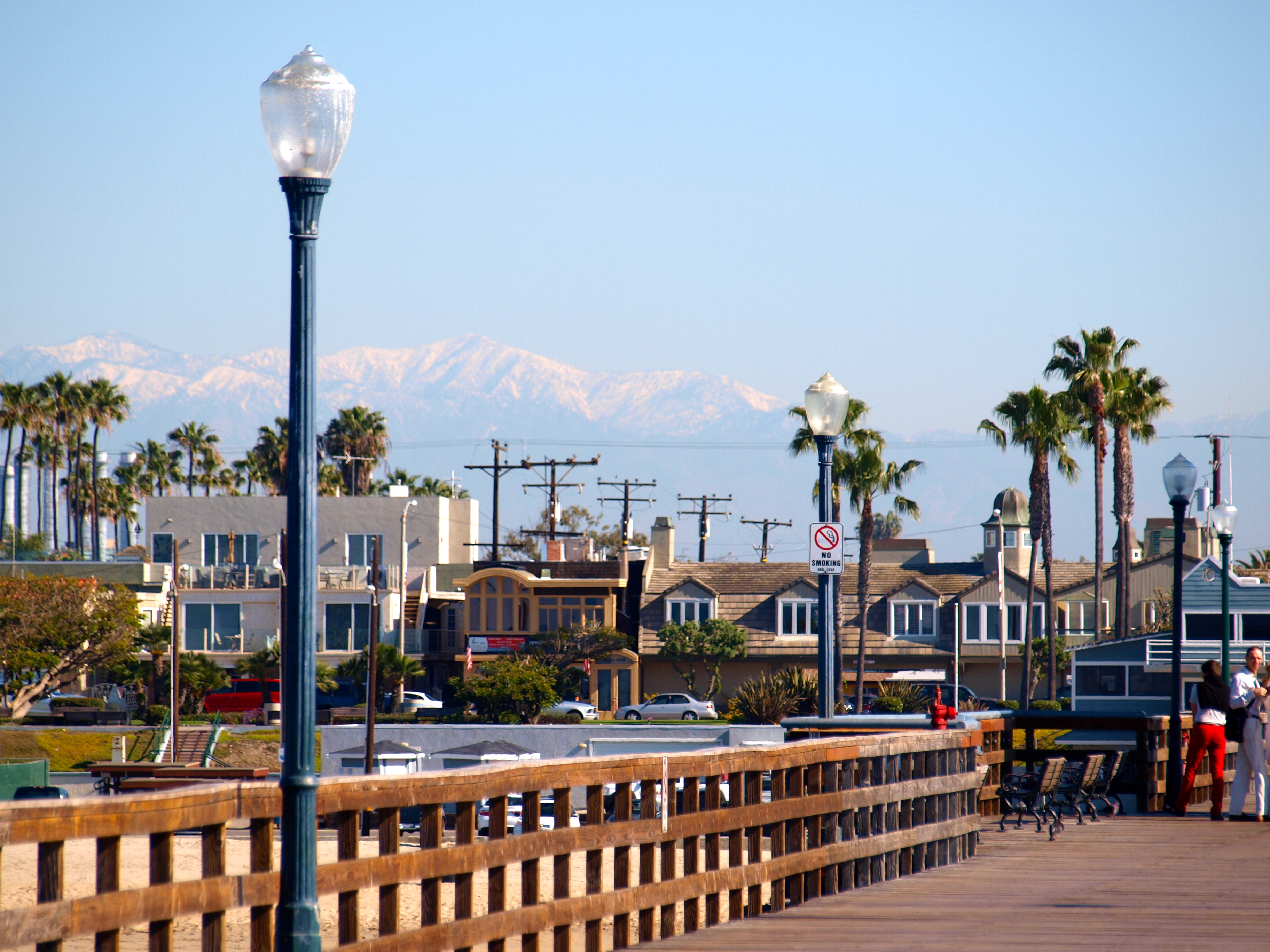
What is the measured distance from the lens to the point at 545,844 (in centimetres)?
720

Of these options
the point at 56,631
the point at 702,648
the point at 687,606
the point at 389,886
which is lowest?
the point at 702,648

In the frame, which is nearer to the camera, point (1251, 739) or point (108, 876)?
point (108, 876)

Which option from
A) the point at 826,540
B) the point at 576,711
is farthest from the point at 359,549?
the point at 826,540

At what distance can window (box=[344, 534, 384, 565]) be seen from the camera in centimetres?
6956

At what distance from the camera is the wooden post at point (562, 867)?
731 centimetres

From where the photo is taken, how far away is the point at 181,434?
364 feet

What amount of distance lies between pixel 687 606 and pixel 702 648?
3.01m

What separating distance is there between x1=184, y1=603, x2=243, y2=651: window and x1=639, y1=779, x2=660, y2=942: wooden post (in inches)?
2307

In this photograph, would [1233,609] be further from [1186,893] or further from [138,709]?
[1186,893]

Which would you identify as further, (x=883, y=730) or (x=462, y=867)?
(x=883, y=730)

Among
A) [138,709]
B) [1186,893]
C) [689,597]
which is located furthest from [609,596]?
[1186,893]

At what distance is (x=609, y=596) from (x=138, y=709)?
1934cm

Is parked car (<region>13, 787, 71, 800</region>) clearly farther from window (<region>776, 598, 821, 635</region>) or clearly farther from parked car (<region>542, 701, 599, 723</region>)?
window (<region>776, 598, 821, 635</region>)

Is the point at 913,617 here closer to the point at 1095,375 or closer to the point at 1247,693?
the point at 1095,375
